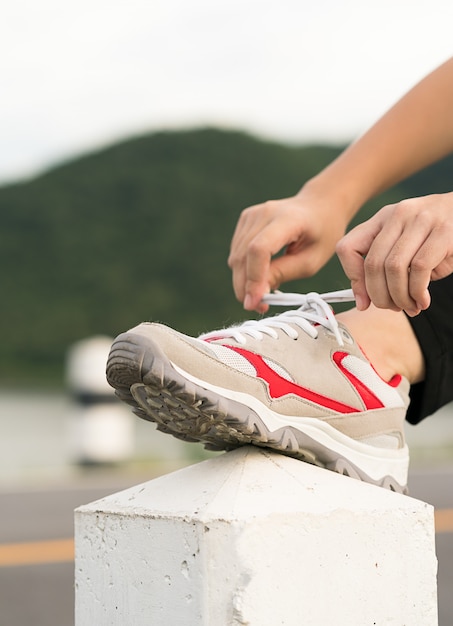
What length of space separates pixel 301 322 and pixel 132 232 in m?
41.9

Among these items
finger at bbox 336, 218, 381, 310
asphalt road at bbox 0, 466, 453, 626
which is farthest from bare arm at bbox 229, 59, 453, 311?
asphalt road at bbox 0, 466, 453, 626

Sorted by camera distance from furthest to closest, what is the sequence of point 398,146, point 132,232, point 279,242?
point 132,232 → point 398,146 → point 279,242

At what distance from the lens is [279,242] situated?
1836mm

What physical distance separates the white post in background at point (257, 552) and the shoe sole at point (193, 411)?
0.05 metres

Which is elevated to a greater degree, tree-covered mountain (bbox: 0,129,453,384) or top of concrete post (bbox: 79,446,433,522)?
tree-covered mountain (bbox: 0,129,453,384)

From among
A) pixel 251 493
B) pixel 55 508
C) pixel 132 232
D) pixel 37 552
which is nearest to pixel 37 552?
pixel 37 552

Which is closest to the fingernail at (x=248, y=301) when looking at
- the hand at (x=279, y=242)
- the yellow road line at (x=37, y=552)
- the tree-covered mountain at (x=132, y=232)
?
the hand at (x=279, y=242)

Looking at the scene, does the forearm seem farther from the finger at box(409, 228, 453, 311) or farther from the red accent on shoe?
the finger at box(409, 228, 453, 311)

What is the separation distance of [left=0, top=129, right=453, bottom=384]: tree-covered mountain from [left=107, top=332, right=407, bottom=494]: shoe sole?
3411cm

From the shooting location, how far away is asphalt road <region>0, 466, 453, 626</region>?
2766 millimetres

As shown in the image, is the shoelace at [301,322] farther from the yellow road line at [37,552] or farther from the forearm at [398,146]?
the yellow road line at [37,552]

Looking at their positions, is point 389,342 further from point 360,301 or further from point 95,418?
point 95,418

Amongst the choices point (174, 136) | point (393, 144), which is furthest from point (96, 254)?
point (393, 144)

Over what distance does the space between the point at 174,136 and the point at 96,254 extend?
334 inches
